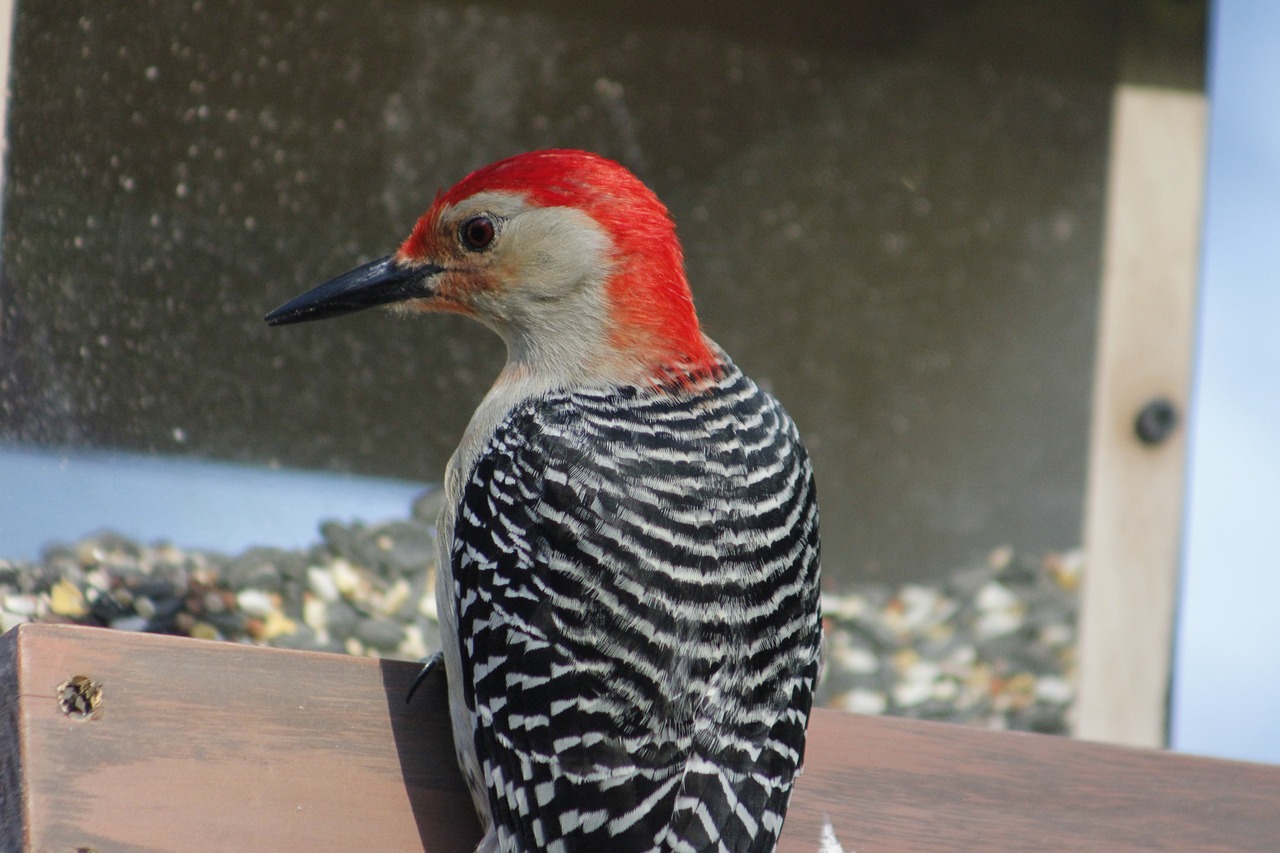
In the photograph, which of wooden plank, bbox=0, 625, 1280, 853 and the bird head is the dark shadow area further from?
the bird head

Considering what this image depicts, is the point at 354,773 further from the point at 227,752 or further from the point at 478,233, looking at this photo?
the point at 478,233

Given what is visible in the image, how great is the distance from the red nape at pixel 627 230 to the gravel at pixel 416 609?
2.80 feet

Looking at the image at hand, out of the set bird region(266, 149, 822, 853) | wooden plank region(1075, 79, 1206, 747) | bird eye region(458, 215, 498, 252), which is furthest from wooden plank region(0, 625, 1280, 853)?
wooden plank region(1075, 79, 1206, 747)

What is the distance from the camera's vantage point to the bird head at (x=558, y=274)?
107 inches

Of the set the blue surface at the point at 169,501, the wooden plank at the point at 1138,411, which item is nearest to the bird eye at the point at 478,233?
the blue surface at the point at 169,501

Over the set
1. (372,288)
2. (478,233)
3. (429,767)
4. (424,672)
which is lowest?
(429,767)

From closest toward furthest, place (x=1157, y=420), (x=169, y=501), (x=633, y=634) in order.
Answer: (x=633, y=634) < (x=169, y=501) < (x=1157, y=420)

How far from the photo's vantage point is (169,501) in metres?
2.95

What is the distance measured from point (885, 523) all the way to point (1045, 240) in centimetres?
92

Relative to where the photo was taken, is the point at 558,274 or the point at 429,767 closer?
the point at 429,767

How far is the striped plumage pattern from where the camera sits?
7.09 feet

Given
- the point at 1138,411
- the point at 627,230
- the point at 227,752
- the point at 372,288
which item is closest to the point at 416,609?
the point at 372,288

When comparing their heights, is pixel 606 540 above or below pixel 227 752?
above

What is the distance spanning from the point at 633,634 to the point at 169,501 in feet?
3.86
